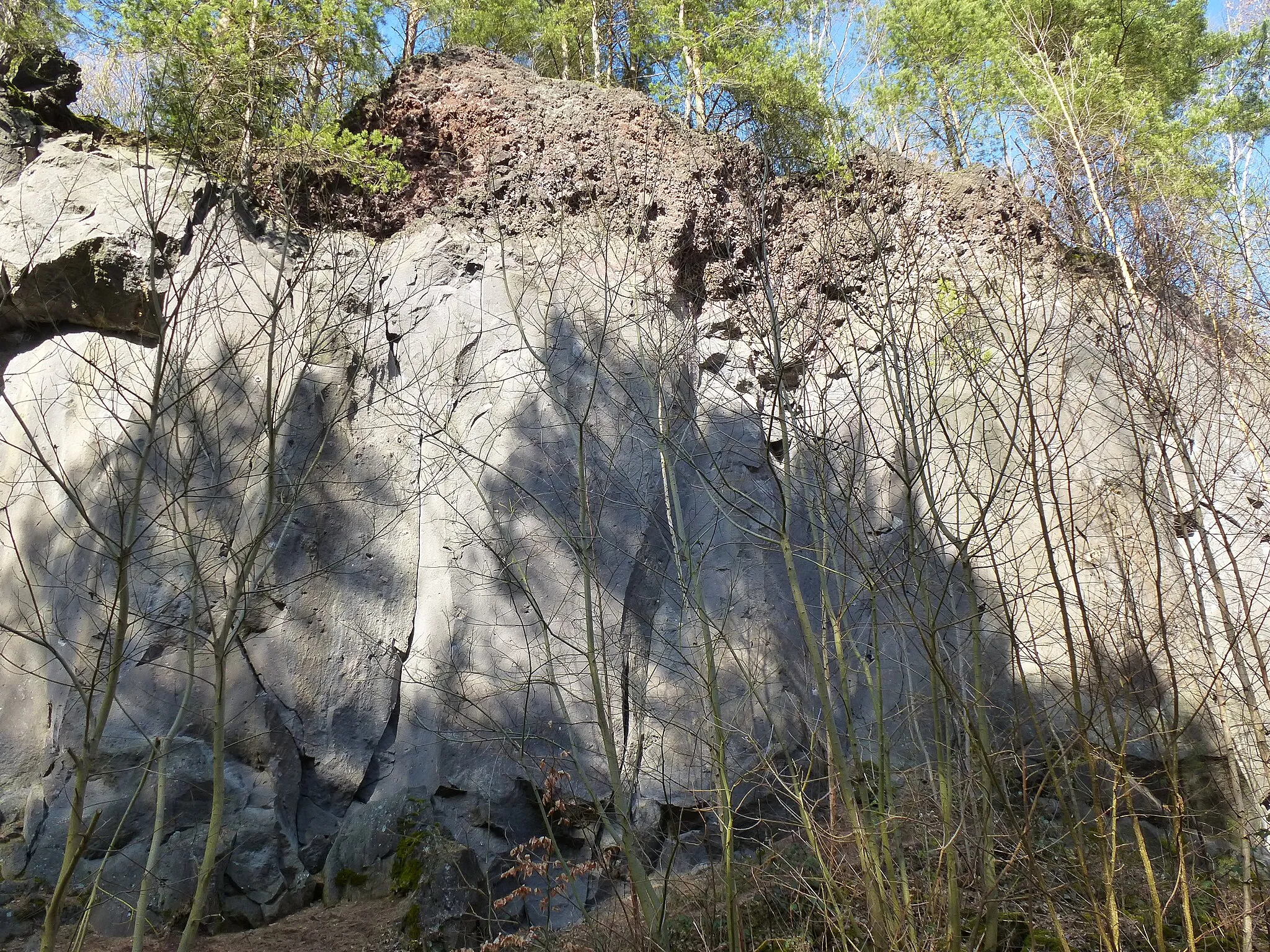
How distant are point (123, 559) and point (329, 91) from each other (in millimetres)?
9384

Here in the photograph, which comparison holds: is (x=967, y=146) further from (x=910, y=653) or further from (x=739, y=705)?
(x=739, y=705)

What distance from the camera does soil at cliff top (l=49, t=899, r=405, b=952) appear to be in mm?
6719

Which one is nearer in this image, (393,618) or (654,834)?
(654,834)

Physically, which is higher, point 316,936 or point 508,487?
point 508,487

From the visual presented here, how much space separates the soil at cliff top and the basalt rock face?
24 cm

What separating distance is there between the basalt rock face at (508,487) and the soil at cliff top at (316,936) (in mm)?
236

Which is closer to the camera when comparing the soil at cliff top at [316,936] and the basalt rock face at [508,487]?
the soil at cliff top at [316,936]

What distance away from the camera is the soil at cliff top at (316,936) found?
6719 mm

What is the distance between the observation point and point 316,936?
22.9ft

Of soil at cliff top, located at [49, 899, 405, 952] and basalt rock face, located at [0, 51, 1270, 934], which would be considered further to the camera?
basalt rock face, located at [0, 51, 1270, 934]

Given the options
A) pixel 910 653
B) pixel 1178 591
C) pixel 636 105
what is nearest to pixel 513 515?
pixel 910 653

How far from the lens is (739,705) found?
8.19 meters

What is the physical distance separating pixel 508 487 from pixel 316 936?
408 centimetres

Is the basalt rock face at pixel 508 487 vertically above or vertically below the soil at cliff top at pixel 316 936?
above
